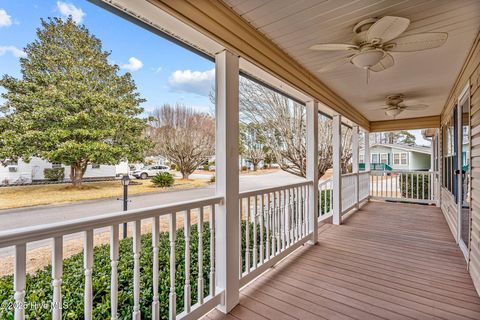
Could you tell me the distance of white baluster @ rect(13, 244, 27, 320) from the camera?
3.43 ft

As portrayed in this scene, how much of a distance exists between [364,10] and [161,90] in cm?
171

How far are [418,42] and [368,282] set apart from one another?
2235 millimetres

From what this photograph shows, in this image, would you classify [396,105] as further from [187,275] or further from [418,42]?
[187,275]

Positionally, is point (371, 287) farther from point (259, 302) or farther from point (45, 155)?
point (45, 155)

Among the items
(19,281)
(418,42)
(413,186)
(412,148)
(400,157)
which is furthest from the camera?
(400,157)

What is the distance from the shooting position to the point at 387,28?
184 cm

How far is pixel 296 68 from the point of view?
302 centimetres

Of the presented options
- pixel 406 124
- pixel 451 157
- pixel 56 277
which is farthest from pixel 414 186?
pixel 56 277

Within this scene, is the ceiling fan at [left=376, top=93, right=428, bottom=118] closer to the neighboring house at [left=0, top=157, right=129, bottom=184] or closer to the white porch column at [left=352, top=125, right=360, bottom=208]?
the white porch column at [left=352, top=125, right=360, bottom=208]

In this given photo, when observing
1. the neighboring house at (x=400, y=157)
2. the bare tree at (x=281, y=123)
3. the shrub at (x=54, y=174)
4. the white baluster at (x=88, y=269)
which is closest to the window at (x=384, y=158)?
the neighboring house at (x=400, y=157)

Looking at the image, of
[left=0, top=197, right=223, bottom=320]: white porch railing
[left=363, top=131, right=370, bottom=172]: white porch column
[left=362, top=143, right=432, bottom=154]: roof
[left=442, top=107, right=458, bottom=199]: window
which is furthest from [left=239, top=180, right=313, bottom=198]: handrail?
[left=362, top=143, right=432, bottom=154]: roof

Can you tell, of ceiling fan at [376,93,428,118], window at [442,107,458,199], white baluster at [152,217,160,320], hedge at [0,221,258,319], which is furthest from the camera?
ceiling fan at [376,93,428,118]

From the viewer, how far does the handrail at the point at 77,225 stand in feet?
3.40

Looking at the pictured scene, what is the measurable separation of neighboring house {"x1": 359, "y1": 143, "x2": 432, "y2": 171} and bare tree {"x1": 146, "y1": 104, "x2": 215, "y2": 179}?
474 inches
